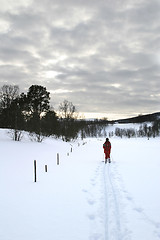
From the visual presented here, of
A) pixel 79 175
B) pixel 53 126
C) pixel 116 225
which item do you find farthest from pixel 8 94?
pixel 116 225

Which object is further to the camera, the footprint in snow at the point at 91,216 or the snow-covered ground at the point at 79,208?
the footprint in snow at the point at 91,216

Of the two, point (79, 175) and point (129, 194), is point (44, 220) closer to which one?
point (129, 194)

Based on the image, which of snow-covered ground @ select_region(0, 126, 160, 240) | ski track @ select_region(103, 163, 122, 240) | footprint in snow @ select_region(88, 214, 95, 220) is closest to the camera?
ski track @ select_region(103, 163, 122, 240)

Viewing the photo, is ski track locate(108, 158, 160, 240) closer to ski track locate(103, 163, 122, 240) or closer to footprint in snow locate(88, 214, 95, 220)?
ski track locate(103, 163, 122, 240)

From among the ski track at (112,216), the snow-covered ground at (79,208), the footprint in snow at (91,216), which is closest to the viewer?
the ski track at (112,216)

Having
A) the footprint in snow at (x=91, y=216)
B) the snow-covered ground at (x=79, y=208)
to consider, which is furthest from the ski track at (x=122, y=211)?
the footprint in snow at (x=91, y=216)

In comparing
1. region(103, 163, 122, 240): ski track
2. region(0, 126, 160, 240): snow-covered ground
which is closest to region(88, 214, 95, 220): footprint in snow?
region(0, 126, 160, 240): snow-covered ground

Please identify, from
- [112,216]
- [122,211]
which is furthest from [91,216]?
[122,211]

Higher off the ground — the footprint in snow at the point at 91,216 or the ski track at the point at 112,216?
the ski track at the point at 112,216

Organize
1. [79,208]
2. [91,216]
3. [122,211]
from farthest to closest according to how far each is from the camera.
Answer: [79,208] < [122,211] < [91,216]

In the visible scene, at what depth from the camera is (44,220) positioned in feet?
16.1

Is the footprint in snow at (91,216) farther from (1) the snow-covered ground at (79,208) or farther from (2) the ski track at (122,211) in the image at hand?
(2) the ski track at (122,211)

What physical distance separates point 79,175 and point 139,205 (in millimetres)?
4426

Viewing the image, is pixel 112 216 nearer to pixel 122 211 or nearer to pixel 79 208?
pixel 122 211
